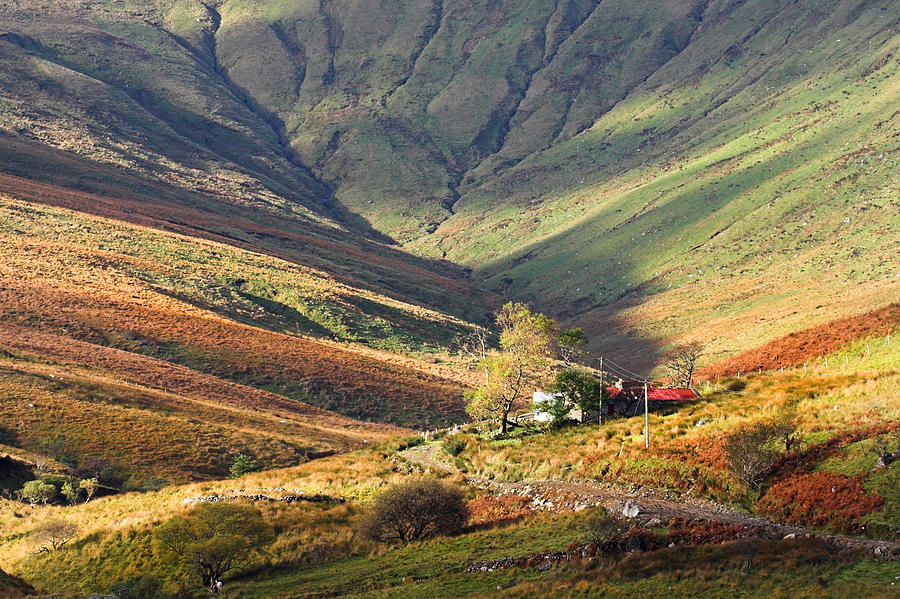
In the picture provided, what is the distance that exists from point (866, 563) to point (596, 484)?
1641cm

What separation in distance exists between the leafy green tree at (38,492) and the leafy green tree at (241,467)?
38.6ft

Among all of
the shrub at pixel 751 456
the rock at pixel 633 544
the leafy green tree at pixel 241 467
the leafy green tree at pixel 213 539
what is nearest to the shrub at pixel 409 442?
the leafy green tree at pixel 241 467

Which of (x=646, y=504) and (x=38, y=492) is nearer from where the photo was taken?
(x=646, y=504)

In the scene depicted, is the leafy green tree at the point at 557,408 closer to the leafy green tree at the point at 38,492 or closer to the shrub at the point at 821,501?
the shrub at the point at 821,501

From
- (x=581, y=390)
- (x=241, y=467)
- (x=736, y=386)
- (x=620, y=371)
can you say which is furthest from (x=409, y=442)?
(x=620, y=371)

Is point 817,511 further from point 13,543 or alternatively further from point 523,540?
point 13,543

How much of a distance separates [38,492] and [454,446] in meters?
24.9

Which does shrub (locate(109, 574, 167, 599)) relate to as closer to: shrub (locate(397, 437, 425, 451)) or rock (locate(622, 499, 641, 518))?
rock (locate(622, 499, 641, 518))

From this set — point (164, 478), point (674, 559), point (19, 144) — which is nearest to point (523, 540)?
point (674, 559)

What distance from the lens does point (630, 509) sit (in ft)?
103

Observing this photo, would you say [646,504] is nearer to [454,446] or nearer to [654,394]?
[654,394]

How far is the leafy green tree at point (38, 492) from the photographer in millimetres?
45750

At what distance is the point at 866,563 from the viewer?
23.0m

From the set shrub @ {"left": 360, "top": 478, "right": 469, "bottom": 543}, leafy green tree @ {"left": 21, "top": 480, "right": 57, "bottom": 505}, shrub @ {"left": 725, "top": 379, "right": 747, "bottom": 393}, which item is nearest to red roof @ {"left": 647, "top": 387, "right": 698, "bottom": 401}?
shrub @ {"left": 725, "top": 379, "right": 747, "bottom": 393}
